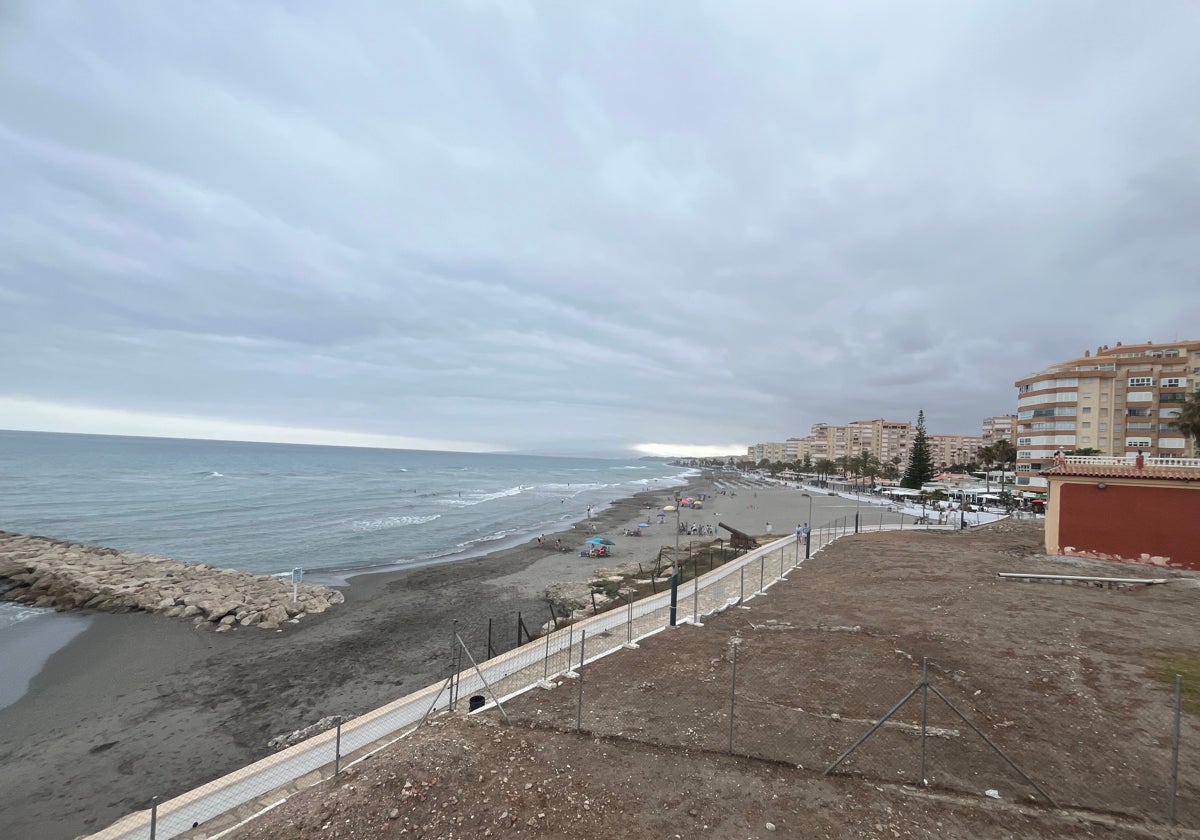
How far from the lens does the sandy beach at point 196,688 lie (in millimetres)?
11555

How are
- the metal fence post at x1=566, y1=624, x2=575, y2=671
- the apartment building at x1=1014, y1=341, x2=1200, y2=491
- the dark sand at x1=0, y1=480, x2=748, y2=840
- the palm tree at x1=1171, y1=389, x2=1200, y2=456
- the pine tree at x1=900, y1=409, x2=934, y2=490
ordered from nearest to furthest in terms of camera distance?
the dark sand at x1=0, y1=480, x2=748, y2=840 → the metal fence post at x1=566, y1=624, x2=575, y2=671 → the palm tree at x1=1171, y1=389, x2=1200, y2=456 → the apartment building at x1=1014, y1=341, x2=1200, y2=491 → the pine tree at x1=900, y1=409, x2=934, y2=490

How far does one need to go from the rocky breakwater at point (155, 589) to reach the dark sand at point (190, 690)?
1.00 metres

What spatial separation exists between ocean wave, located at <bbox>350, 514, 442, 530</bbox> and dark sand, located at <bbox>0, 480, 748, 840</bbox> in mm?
23192

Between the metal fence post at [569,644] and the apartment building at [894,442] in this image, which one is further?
the apartment building at [894,442]

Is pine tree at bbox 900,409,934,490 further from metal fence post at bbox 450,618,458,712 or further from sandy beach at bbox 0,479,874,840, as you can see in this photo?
metal fence post at bbox 450,618,458,712

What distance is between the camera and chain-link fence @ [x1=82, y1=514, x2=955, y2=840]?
854 cm

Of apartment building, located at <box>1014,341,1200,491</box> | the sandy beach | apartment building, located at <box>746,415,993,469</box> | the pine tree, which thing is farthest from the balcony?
apartment building, located at <box>746,415,993,469</box>

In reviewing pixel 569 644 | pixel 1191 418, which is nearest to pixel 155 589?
pixel 569 644

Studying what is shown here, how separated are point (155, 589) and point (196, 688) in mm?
12607

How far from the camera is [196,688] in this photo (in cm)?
1627

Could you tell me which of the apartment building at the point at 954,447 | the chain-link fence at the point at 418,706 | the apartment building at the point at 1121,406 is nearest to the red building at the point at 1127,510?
the chain-link fence at the point at 418,706

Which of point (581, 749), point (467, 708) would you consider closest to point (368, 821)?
point (581, 749)

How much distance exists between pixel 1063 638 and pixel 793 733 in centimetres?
971

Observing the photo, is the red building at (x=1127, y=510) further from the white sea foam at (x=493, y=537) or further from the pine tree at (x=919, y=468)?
the pine tree at (x=919, y=468)
